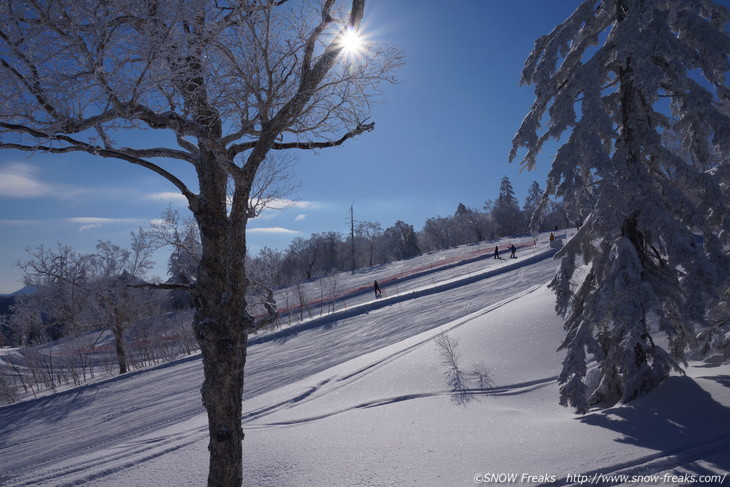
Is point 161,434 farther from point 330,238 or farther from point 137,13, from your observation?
point 330,238

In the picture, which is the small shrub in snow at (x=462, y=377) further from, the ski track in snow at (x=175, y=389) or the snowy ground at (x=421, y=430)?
the ski track in snow at (x=175, y=389)

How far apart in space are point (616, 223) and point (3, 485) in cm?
1385

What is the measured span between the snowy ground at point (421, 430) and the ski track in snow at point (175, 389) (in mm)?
111

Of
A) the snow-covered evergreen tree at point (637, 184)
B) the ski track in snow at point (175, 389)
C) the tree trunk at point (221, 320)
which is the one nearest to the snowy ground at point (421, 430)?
the ski track in snow at point (175, 389)

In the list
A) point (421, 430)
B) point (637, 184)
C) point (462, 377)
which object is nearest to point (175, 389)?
point (462, 377)


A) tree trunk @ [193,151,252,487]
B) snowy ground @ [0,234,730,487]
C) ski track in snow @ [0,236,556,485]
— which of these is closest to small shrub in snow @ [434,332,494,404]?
snowy ground @ [0,234,730,487]

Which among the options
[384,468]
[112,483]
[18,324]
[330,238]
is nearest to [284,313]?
[18,324]

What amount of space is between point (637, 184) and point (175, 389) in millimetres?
17670

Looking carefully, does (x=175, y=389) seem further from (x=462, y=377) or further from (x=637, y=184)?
(x=637, y=184)

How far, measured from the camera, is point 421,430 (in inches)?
243

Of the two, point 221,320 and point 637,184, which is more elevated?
point 637,184

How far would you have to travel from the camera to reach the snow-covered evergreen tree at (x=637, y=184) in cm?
500

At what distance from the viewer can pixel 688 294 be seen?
4848mm

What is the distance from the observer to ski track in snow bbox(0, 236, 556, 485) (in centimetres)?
853
